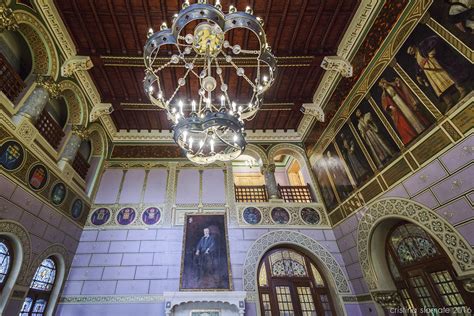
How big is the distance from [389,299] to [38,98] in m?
8.13

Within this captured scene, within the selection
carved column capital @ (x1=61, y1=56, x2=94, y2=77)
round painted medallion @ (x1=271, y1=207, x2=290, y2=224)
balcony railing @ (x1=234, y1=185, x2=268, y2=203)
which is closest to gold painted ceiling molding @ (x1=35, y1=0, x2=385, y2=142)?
carved column capital @ (x1=61, y1=56, x2=94, y2=77)

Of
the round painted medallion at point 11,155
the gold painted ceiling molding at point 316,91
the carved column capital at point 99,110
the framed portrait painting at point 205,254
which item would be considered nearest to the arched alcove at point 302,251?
the framed portrait painting at point 205,254

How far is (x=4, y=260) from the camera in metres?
3.96

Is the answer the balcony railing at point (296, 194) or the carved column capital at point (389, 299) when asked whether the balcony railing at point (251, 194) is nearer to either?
the balcony railing at point (296, 194)

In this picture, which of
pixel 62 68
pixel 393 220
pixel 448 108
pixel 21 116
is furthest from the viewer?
pixel 62 68

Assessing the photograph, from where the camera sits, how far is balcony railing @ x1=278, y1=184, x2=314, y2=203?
711 centimetres

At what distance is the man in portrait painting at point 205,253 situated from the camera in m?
5.58

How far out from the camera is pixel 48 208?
4.77m

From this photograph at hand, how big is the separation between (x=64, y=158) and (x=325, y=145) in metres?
6.87

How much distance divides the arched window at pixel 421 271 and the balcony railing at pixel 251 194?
3408mm

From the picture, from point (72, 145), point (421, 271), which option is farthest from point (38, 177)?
point (421, 271)

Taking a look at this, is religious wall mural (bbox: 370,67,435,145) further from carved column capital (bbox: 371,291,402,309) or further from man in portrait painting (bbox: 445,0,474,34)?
carved column capital (bbox: 371,291,402,309)

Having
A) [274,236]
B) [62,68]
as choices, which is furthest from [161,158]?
[274,236]

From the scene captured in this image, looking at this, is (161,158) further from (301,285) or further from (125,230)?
(301,285)
